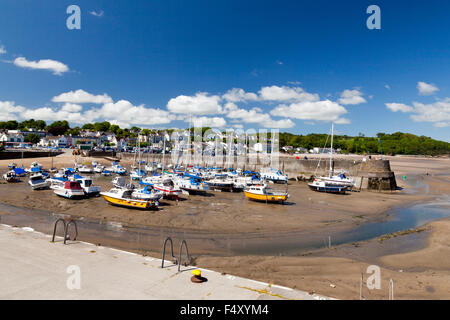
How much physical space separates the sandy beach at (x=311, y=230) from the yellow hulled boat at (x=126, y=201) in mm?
693

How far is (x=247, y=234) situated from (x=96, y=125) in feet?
674

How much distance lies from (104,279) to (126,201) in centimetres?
1911

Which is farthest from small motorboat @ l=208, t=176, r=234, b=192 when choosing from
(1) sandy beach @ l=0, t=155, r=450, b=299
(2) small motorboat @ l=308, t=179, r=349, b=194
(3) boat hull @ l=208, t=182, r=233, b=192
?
(2) small motorboat @ l=308, t=179, r=349, b=194

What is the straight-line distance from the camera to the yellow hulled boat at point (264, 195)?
106 feet

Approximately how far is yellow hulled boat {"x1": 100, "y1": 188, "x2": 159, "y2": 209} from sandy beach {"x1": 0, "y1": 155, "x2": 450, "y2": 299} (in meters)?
0.69

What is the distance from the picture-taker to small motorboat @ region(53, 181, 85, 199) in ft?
102

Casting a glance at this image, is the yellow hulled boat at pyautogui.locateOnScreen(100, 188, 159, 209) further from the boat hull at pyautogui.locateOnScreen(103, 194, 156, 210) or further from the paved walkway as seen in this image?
the paved walkway

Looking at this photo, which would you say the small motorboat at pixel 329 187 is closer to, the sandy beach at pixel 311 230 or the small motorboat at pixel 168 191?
the sandy beach at pixel 311 230

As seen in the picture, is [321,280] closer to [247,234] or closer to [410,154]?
[247,234]

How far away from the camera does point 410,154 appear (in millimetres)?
173125

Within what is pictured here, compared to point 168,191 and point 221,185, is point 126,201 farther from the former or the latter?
point 221,185

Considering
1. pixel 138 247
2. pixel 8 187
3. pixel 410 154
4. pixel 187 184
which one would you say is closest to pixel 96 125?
pixel 8 187

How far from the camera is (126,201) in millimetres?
27312
